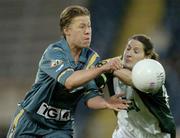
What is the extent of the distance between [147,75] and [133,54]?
0.42m

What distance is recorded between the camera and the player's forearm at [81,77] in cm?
427

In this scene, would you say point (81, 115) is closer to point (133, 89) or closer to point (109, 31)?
point (109, 31)

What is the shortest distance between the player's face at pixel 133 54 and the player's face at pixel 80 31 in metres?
0.43

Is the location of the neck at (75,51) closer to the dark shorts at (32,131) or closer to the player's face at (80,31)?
the player's face at (80,31)

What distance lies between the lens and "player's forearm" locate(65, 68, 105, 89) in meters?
4.27

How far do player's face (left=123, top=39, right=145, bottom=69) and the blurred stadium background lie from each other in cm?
316

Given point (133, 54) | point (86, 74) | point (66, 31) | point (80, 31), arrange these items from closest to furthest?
1. point (86, 74)
2. point (80, 31)
3. point (66, 31)
4. point (133, 54)

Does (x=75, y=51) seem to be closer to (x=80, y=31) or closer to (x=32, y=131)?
(x=80, y=31)

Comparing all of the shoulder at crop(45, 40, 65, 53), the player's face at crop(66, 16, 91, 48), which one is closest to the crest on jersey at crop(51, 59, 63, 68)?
the shoulder at crop(45, 40, 65, 53)

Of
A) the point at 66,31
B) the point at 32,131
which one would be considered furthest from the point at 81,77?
the point at 32,131

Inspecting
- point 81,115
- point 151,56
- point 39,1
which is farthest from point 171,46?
point 151,56

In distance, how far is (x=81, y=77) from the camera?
4.33 meters

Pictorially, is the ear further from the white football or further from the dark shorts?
the dark shorts

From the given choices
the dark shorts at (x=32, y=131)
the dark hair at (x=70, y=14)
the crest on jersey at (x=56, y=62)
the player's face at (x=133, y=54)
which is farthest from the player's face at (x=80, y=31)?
the dark shorts at (x=32, y=131)
